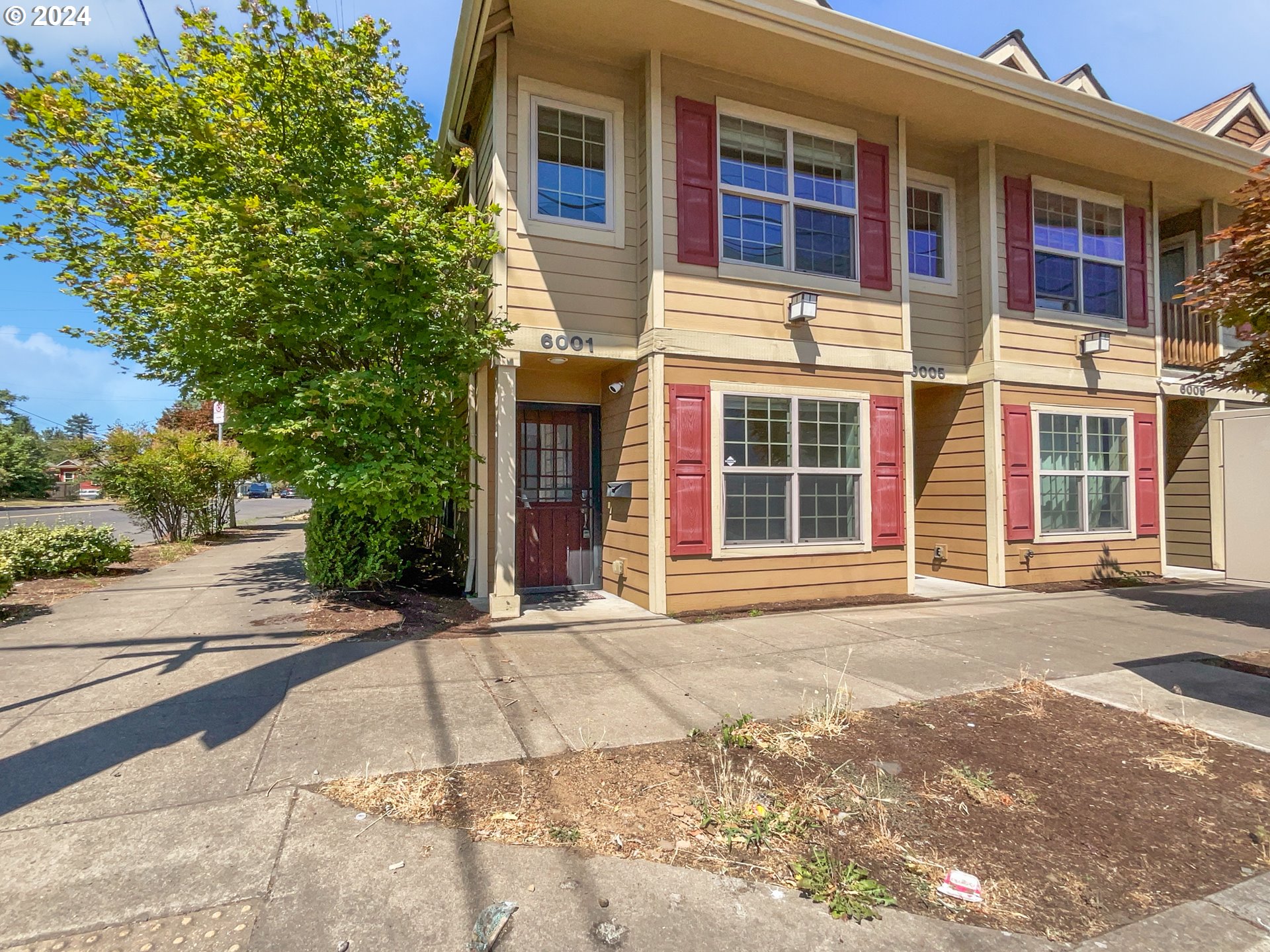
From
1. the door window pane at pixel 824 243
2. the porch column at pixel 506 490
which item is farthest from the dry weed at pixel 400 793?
the door window pane at pixel 824 243

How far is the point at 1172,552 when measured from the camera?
10.4 meters

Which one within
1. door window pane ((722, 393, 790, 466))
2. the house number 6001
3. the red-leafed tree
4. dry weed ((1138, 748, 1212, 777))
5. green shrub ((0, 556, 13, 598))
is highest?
the red-leafed tree

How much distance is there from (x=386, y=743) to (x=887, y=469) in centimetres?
624

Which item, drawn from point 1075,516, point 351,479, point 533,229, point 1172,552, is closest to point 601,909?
point 351,479

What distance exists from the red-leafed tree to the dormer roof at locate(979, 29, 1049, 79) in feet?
11.1

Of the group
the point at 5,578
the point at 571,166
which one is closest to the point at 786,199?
the point at 571,166

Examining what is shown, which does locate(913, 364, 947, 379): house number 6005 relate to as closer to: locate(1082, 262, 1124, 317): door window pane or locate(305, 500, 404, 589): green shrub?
locate(1082, 262, 1124, 317): door window pane

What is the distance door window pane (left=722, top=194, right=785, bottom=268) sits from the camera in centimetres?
698

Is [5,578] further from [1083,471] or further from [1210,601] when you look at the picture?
[1210,601]

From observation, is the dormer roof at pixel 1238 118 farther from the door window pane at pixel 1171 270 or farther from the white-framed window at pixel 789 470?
the white-framed window at pixel 789 470

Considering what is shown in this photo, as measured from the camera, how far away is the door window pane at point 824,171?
7301mm

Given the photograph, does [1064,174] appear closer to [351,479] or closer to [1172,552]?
[1172,552]

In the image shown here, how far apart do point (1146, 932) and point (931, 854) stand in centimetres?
65

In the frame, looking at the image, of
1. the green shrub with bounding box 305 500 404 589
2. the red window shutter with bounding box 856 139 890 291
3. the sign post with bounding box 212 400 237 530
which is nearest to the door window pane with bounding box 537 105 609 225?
the red window shutter with bounding box 856 139 890 291
